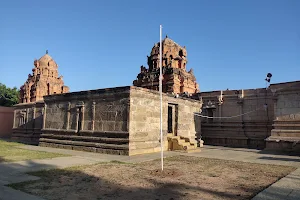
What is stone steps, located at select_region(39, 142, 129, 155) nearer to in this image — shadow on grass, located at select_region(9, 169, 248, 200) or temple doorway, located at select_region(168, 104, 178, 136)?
temple doorway, located at select_region(168, 104, 178, 136)

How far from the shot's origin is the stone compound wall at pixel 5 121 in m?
31.2

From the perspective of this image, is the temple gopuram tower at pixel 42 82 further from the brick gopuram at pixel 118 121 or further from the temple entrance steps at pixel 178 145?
the temple entrance steps at pixel 178 145

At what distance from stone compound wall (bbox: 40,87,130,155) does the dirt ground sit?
391 cm

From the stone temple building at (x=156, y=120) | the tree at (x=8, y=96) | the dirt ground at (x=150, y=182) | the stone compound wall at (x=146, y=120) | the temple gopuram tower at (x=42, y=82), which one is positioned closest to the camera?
the dirt ground at (x=150, y=182)

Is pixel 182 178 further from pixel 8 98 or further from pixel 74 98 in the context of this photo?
pixel 8 98

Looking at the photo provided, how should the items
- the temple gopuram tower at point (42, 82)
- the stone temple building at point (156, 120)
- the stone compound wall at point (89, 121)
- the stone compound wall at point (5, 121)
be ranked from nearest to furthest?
the stone compound wall at point (89, 121)
the stone temple building at point (156, 120)
the stone compound wall at point (5, 121)
the temple gopuram tower at point (42, 82)

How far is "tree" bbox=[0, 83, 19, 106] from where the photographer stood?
4538 cm

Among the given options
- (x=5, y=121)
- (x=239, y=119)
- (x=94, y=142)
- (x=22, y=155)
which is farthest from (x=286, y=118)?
(x=5, y=121)

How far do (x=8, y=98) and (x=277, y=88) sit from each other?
4581cm

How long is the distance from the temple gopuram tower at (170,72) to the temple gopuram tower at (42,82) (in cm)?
1241

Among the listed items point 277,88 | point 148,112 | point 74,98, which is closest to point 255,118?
point 277,88

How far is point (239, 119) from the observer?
20406 mm

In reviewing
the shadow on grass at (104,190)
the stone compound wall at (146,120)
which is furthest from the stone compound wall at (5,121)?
the shadow on grass at (104,190)

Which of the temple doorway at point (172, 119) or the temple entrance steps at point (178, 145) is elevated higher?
the temple doorway at point (172, 119)
